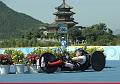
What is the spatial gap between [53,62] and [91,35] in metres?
72.7

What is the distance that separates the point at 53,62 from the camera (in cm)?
1975

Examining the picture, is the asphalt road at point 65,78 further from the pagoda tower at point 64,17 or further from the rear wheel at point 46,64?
the pagoda tower at point 64,17

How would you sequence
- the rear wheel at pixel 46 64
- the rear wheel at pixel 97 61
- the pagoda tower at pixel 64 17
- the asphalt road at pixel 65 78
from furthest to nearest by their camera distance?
the pagoda tower at pixel 64 17 < the rear wheel at pixel 97 61 < the rear wheel at pixel 46 64 < the asphalt road at pixel 65 78

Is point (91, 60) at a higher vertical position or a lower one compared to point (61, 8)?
lower

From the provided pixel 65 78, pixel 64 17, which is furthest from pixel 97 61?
pixel 64 17

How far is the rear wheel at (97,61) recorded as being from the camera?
20.0 meters

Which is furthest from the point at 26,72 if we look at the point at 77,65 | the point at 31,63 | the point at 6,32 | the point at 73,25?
the point at 6,32

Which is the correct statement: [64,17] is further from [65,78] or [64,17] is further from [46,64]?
[65,78]

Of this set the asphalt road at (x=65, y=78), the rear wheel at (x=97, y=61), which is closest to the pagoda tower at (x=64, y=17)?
the rear wheel at (x=97, y=61)

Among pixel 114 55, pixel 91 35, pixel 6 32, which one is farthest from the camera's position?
pixel 6 32

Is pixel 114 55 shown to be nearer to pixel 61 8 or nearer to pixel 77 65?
pixel 77 65

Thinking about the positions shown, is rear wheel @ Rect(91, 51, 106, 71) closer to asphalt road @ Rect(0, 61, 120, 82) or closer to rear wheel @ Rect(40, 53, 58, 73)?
rear wheel @ Rect(40, 53, 58, 73)

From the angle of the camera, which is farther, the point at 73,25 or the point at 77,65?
the point at 73,25

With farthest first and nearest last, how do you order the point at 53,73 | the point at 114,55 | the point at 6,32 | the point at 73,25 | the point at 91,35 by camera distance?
1. the point at 6,32
2. the point at 73,25
3. the point at 91,35
4. the point at 114,55
5. the point at 53,73
